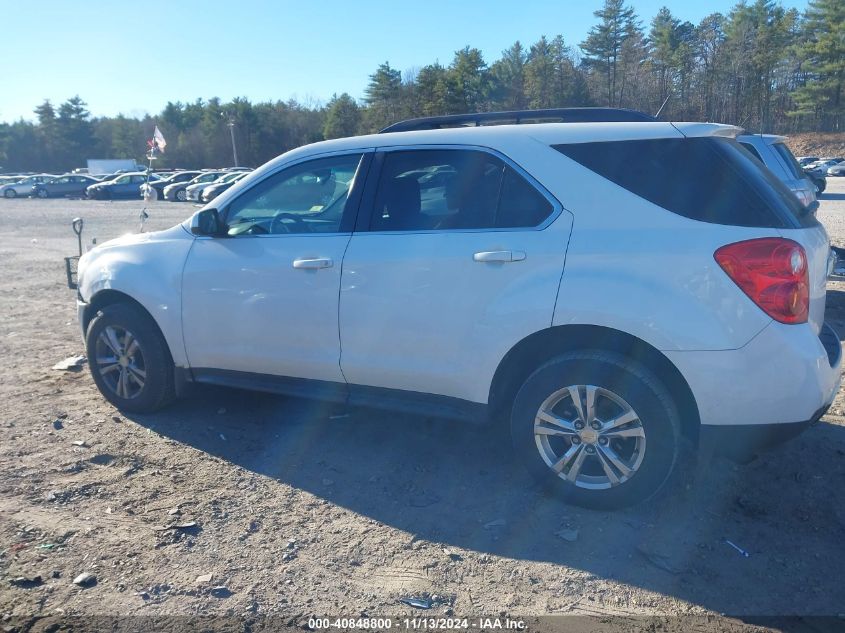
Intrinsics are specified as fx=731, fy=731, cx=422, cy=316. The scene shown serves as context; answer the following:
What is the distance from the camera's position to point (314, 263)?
4.39 meters

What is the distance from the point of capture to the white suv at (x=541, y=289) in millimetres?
3455

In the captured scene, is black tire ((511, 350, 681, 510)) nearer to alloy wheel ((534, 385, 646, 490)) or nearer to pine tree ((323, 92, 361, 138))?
alloy wheel ((534, 385, 646, 490))

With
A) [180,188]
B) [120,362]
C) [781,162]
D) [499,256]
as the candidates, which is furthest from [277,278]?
[180,188]

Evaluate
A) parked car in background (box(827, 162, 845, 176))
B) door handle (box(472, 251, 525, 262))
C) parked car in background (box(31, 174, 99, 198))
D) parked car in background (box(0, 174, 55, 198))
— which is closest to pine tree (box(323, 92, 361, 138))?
parked car in background (box(31, 174, 99, 198))

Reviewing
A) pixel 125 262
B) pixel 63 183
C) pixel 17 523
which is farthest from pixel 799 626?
pixel 63 183

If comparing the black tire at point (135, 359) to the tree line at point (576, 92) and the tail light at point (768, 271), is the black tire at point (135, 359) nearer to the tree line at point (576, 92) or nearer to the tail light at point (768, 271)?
the tail light at point (768, 271)

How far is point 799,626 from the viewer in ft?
9.60

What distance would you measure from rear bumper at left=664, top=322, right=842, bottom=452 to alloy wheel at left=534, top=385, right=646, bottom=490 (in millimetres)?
365

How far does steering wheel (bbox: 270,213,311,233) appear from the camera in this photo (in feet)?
15.5

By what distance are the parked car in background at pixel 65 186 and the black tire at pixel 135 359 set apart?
4898cm

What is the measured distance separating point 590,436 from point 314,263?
6.19 feet

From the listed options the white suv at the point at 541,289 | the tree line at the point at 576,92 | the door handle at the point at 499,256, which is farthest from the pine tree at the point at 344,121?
the door handle at the point at 499,256

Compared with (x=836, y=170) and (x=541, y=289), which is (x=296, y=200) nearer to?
(x=541, y=289)

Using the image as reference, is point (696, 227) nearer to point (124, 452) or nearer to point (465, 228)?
point (465, 228)
